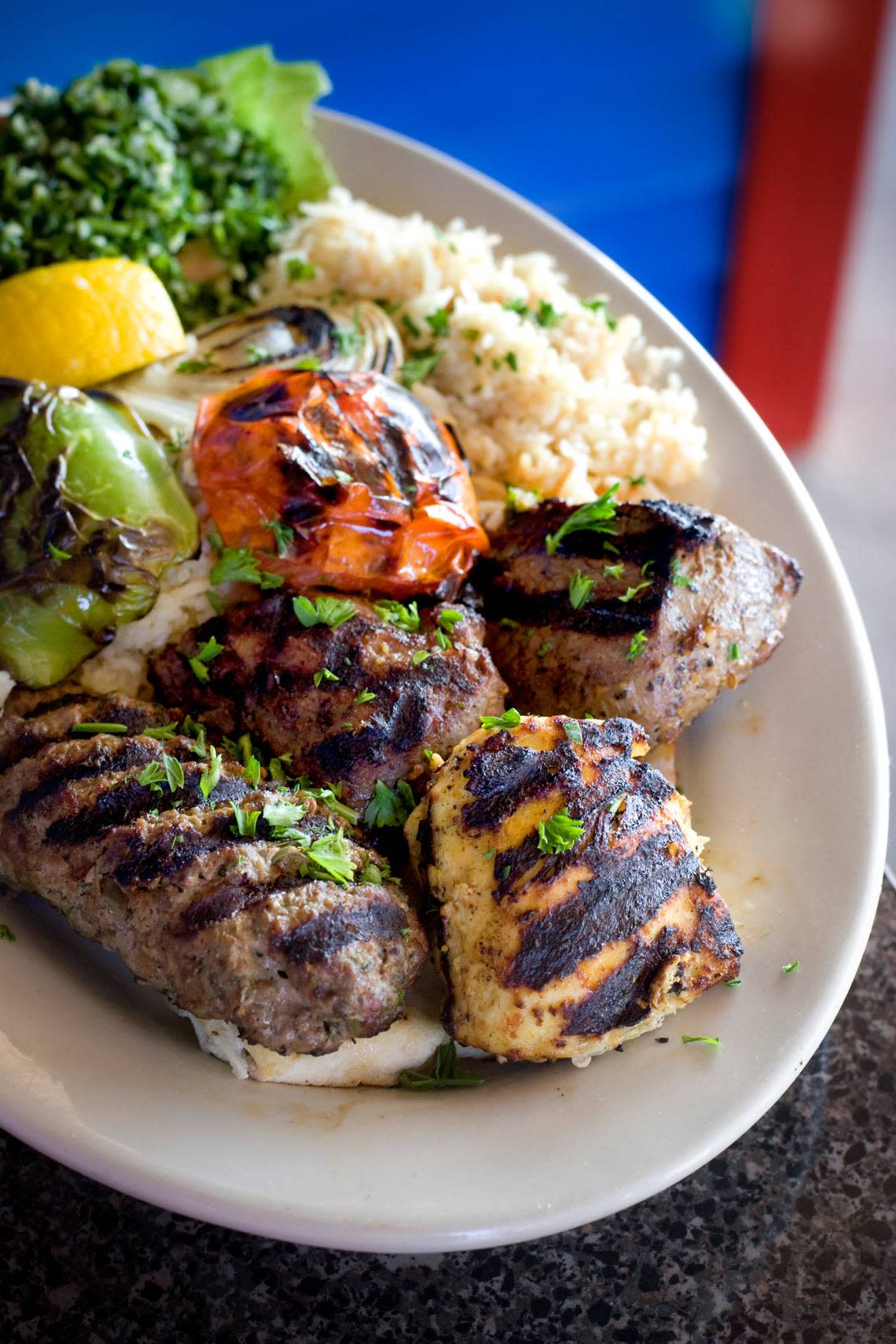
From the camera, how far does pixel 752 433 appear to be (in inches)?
114

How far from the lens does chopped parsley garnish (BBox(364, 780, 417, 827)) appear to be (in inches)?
79.9

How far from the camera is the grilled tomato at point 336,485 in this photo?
91.0 inches

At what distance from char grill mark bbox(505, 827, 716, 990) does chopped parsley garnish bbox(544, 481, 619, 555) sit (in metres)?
0.75

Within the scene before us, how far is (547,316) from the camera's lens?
3084 mm

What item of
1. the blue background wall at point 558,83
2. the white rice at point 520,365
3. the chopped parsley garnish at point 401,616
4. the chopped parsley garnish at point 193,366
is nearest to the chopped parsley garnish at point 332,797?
the chopped parsley garnish at point 401,616

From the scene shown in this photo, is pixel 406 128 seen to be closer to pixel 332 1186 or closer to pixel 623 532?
pixel 623 532

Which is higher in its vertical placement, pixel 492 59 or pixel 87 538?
pixel 492 59

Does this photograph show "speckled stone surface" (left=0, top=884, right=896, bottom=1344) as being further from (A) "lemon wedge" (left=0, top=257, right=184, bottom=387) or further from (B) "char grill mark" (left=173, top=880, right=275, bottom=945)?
(A) "lemon wedge" (left=0, top=257, right=184, bottom=387)

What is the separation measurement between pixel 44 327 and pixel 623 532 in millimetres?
1405

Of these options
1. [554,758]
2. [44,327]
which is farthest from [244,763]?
[44,327]

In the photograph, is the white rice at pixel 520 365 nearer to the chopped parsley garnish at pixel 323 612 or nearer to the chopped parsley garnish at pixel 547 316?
the chopped parsley garnish at pixel 547 316

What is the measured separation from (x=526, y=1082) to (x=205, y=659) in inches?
37.0

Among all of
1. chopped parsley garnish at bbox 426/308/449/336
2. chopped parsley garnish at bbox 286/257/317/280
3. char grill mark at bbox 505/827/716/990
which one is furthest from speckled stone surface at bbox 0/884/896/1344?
chopped parsley garnish at bbox 286/257/317/280

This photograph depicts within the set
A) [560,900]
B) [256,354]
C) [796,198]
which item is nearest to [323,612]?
[560,900]
